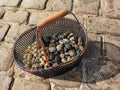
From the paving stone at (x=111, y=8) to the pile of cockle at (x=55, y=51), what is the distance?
0.91 m

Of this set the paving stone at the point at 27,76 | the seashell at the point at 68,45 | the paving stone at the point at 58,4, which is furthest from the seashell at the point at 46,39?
the paving stone at the point at 58,4

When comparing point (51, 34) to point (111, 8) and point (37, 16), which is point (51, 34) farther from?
point (111, 8)

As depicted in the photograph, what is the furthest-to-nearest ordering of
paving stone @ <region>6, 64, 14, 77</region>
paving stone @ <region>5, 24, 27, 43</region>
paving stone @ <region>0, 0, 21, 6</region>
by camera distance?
paving stone @ <region>0, 0, 21, 6</region> → paving stone @ <region>5, 24, 27, 43</region> → paving stone @ <region>6, 64, 14, 77</region>

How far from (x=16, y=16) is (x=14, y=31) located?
0.35 m

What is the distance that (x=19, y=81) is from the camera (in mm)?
3119

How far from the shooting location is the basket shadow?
3.10 metres

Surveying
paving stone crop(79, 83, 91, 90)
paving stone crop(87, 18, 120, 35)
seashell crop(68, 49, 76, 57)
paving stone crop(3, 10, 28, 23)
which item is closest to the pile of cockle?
seashell crop(68, 49, 76, 57)

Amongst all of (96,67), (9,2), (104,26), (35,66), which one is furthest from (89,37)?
(9,2)

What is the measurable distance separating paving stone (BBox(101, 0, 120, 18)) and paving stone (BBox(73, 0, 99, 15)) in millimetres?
118

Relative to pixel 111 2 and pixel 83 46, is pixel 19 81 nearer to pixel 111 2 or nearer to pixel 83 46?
pixel 83 46

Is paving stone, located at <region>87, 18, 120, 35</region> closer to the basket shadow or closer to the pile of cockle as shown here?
the basket shadow

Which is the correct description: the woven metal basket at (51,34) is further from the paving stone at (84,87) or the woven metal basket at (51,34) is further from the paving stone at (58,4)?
the paving stone at (58,4)

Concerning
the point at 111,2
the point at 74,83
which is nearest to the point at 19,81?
the point at 74,83

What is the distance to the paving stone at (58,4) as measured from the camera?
160 inches
